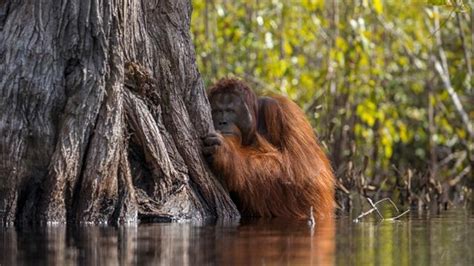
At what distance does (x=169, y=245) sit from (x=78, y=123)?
5.54ft

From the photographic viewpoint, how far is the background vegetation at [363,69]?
13.4 meters

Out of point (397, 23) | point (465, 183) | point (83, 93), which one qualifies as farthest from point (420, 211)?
point (397, 23)

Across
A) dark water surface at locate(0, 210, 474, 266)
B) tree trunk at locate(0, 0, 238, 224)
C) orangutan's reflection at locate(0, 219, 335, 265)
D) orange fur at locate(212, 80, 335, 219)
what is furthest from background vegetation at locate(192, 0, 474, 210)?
orangutan's reflection at locate(0, 219, 335, 265)

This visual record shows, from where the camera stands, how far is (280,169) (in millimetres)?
8102

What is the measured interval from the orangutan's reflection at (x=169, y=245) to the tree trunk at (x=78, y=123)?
0.39 m

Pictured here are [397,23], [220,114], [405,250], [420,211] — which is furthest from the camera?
[397,23]

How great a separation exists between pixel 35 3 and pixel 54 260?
277cm

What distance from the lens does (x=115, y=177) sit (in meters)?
7.06

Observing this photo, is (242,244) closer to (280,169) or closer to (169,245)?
(169,245)

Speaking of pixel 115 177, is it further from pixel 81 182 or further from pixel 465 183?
pixel 465 183

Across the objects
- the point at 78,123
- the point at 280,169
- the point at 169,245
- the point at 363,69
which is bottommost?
the point at 169,245

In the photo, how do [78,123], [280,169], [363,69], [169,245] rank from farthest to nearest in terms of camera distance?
[363,69] → [280,169] → [78,123] → [169,245]

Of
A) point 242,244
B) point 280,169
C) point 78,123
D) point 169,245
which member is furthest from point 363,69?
point 169,245

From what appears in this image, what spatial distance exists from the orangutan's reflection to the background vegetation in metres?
5.75
